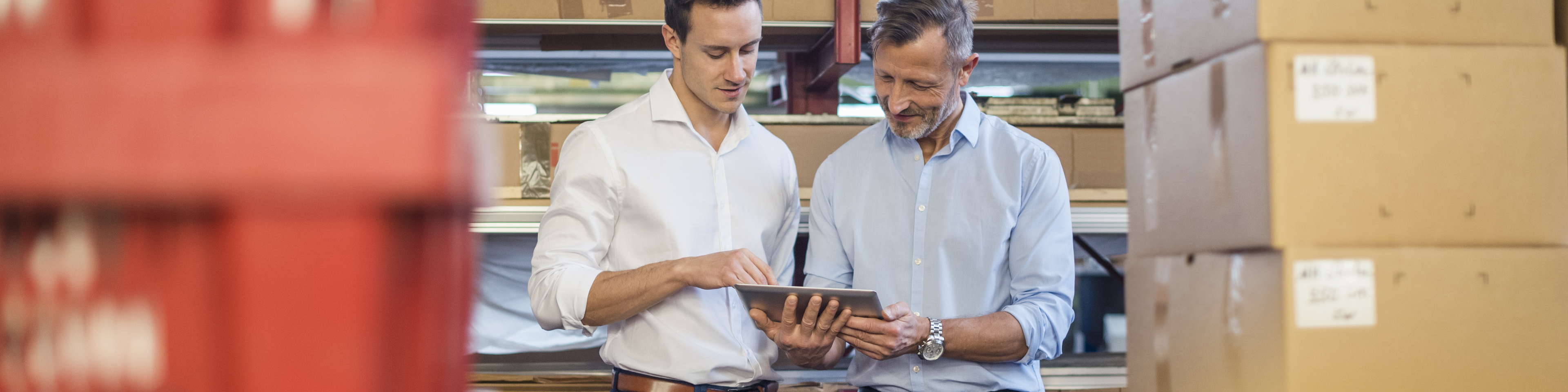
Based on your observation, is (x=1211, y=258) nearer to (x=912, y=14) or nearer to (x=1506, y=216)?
(x=1506, y=216)

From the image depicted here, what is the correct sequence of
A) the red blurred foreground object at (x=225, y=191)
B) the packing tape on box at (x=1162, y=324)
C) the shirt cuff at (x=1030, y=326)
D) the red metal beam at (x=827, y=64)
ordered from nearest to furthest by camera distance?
the red blurred foreground object at (x=225, y=191) < the packing tape on box at (x=1162, y=324) < the shirt cuff at (x=1030, y=326) < the red metal beam at (x=827, y=64)

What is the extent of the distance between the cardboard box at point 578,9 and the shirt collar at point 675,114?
1.61ft

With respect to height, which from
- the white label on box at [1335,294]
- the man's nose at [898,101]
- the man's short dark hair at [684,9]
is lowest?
the white label on box at [1335,294]

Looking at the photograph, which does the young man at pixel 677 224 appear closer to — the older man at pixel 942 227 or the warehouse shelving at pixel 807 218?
the older man at pixel 942 227

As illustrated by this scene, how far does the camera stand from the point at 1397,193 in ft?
2.77

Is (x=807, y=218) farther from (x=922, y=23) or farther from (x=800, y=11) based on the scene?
(x=922, y=23)

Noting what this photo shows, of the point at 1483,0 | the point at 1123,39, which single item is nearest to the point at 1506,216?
the point at 1483,0

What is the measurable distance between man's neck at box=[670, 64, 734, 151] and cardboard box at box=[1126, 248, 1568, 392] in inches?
40.6

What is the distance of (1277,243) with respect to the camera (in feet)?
2.71

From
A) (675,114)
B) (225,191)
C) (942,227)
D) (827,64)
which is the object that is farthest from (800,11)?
(225,191)

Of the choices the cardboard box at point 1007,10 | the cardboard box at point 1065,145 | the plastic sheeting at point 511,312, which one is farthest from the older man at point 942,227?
the plastic sheeting at point 511,312

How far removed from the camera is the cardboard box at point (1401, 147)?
83cm

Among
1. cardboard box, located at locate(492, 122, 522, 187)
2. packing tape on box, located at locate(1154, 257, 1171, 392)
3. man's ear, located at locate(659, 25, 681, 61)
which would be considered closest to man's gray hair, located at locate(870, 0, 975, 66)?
man's ear, located at locate(659, 25, 681, 61)

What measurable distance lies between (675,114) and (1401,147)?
1.11 meters
